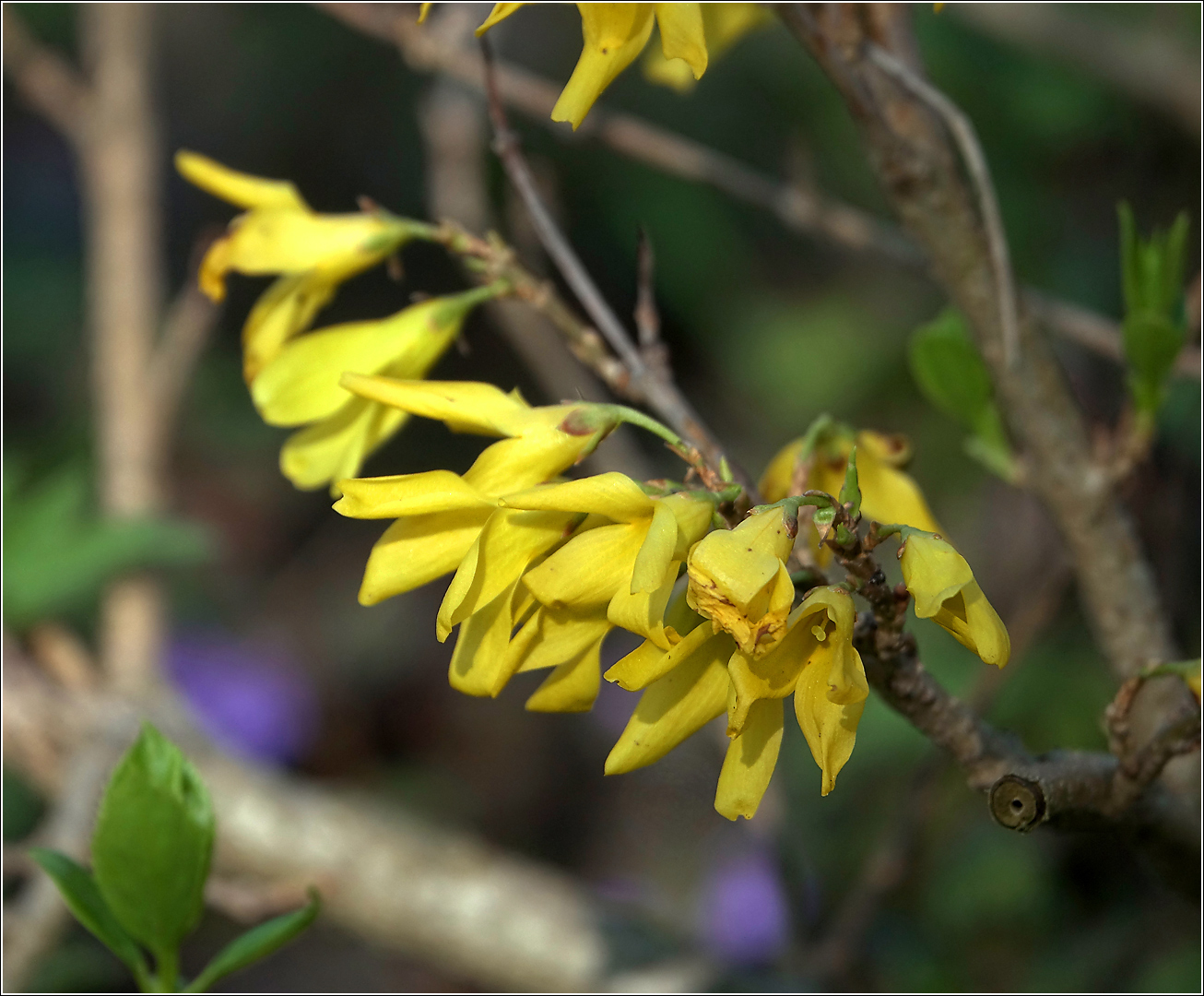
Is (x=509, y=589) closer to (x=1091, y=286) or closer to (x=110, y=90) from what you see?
(x=110, y=90)

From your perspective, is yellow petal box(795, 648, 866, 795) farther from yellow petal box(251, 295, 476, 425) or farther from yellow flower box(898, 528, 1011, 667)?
yellow petal box(251, 295, 476, 425)

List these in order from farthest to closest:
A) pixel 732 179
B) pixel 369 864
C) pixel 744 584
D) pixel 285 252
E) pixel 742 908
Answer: pixel 742 908 → pixel 369 864 → pixel 732 179 → pixel 285 252 → pixel 744 584

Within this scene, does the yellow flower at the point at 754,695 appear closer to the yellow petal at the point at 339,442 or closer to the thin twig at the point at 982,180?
the yellow petal at the point at 339,442

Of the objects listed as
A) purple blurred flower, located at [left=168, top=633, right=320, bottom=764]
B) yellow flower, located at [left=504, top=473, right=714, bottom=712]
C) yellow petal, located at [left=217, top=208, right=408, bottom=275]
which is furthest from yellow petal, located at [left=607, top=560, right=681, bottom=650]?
purple blurred flower, located at [left=168, top=633, right=320, bottom=764]

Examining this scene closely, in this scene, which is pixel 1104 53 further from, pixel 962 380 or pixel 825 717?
pixel 825 717

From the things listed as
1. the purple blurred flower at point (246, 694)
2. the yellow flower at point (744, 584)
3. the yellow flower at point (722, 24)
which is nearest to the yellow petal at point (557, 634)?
the yellow flower at point (744, 584)

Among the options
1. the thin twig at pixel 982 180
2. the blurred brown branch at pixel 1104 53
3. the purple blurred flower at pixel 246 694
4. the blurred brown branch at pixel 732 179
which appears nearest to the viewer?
the thin twig at pixel 982 180

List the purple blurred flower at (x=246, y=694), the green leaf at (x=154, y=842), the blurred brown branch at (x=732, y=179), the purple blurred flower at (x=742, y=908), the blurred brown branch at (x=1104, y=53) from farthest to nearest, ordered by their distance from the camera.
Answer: the purple blurred flower at (x=246, y=694), the purple blurred flower at (x=742, y=908), the blurred brown branch at (x=1104, y=53), the blurred brown branch at (x=732, y=179), the green leaf at (x=154, y=842)

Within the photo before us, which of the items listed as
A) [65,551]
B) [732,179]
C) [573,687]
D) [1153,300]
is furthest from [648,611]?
[65,551]
